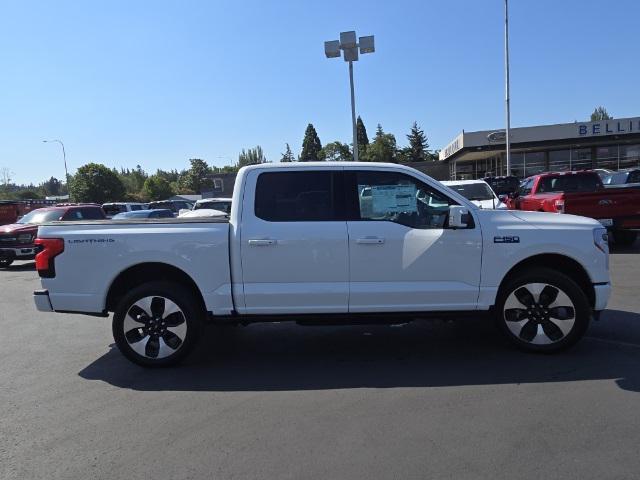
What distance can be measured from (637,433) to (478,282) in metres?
1.87

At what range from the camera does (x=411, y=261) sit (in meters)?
4.94

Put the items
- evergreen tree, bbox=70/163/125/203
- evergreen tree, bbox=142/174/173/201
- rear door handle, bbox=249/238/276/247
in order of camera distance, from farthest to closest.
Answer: evergreen tree, bbox=142/174/173/201, evergreen tree, bbox=70/163/125/203, rear door handle, bbox=249/238/276/247

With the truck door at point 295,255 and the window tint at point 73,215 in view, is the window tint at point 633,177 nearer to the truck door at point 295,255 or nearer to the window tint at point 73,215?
the truck door at point 295,255

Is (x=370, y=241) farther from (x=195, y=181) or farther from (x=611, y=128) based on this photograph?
(x=195, y=181)

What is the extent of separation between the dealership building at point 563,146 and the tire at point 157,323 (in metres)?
32.8

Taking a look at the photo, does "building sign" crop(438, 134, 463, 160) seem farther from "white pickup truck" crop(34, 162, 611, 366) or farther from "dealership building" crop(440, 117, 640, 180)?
"white pickup truck" crop(34, 162, 611, 366)

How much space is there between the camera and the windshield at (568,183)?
13406 millimetres

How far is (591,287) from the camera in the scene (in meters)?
5.10

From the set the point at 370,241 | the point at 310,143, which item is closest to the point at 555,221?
the point at 370,241

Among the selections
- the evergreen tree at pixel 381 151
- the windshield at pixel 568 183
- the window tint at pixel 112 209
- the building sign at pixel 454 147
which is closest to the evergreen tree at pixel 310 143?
the evergreen tree at pixel 381 151

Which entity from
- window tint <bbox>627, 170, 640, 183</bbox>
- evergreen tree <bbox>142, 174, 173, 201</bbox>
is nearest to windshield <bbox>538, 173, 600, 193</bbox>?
window tint <bbox>627, 170, 640, 183</bbox>

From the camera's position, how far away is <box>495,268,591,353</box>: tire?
4.98 m

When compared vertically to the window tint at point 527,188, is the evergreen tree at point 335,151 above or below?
above

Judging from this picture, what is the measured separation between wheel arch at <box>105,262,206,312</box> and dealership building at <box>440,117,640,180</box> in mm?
32527
